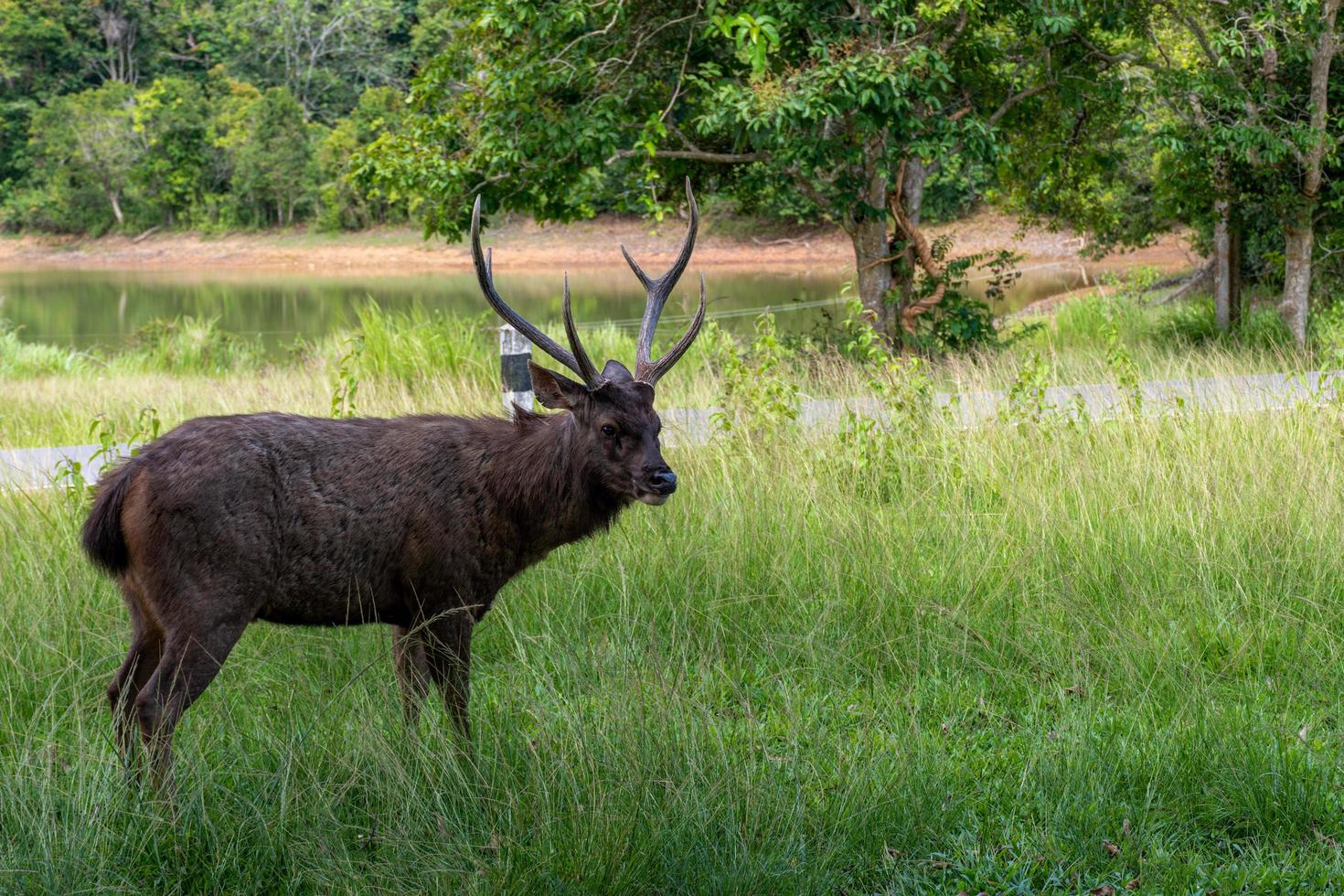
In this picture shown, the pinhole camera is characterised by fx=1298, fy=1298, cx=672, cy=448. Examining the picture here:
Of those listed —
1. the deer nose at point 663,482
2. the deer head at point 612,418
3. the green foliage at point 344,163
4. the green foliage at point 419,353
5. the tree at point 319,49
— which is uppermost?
the tree at point 319,49

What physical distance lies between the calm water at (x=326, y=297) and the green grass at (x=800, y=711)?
14.5 meters

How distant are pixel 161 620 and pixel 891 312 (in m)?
9.27

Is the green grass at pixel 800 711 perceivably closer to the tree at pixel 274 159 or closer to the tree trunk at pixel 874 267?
the tree trunk at pixel 874 267

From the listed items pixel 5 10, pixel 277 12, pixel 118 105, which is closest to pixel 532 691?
pixel 118 105

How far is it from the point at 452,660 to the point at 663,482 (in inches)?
37.8

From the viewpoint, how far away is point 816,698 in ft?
15.9

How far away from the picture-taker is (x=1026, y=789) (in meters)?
4.17

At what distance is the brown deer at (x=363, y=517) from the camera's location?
4.14 metres

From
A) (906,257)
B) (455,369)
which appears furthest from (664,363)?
(906,257)

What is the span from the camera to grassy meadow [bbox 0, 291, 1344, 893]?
3658mm

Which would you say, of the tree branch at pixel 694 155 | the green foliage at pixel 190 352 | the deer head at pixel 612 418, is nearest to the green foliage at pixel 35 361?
the green foliage at pixel 190 352

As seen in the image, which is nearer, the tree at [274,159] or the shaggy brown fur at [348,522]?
the shaggy brown fur at [348,522]

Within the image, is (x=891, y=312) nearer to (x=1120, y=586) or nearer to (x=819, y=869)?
(x=1120, y=586)

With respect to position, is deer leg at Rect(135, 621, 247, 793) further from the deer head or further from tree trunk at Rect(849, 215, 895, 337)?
tree trunk at Rect(849, 215, 895, 337)
